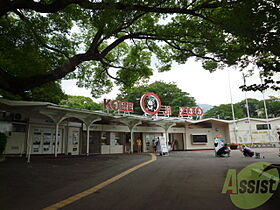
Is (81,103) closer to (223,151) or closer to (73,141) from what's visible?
(73,141)

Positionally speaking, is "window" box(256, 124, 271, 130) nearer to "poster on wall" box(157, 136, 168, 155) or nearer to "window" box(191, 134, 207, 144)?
"window" box(191, 134, 207, 144)

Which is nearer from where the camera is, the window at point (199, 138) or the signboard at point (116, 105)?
the signboard at point (116, 105)

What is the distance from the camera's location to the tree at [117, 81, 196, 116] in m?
33.3

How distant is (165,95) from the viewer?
35.1 m

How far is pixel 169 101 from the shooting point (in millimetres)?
34438

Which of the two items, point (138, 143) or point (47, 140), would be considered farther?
point (138, 143)

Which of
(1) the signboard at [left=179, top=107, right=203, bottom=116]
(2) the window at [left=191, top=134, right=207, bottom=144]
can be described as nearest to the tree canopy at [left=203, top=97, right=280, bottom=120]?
(2) the window at [left=191, top=134, right=207, bottom=144]

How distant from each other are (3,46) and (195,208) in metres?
9.30

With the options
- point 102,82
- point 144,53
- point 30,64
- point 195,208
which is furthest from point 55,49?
point 195,208

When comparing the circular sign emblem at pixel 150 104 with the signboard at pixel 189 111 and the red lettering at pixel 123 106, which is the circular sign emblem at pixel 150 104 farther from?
the signboard at pixel 189 111

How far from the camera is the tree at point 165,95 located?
33312mm

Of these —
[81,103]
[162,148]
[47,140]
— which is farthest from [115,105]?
[81,103]

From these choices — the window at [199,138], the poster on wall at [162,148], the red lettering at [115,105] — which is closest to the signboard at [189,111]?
the window at [199,138]

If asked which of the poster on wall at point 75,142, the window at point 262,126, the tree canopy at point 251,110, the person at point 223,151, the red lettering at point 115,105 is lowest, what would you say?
the person at point 223,151
